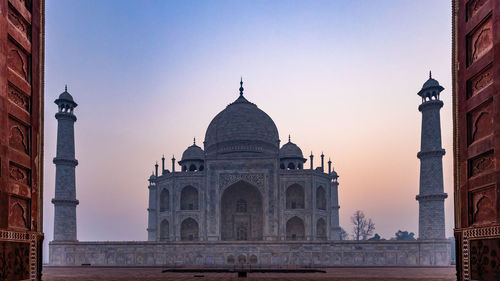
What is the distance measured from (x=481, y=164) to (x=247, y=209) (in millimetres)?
32072

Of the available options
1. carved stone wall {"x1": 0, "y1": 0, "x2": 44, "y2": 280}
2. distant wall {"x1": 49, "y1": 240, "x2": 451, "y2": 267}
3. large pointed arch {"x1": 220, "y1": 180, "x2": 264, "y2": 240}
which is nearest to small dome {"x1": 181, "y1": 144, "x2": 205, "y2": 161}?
large pointed arch {"x1": 220, "y1": 180, "x2": 264, "y2": 240}

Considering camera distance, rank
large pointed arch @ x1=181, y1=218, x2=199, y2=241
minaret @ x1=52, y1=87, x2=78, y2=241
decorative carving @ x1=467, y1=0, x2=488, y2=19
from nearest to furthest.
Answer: decorative carving @ x1=467, y1=0, x2=488, y2=19 → minaret @ x1=52, y1=87, x2=78, y2=241 → large pointed arch @ x1=181, y1=218, x2=199, y2=241

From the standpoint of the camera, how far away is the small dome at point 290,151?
41.4m

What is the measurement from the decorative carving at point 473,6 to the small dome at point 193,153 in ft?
114

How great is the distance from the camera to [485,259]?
6.81 meters

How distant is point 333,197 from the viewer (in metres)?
46.9

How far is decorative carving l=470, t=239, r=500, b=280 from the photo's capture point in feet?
21.2

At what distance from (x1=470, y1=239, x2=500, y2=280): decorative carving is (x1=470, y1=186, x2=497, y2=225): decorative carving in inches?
11.2

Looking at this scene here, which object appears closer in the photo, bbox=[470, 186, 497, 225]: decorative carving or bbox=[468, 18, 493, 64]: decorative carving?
bbox=[470, 186, 497, 225]: decorative carving

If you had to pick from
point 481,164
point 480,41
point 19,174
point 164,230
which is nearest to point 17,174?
point 19,174

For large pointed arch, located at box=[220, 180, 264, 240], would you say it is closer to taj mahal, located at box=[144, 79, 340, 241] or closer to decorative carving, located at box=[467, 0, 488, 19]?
taj mahal, located at box=[144, 79, 340, 241]

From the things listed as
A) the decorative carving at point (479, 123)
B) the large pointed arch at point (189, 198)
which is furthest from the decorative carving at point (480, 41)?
the large pointed arch at point (189, 198)

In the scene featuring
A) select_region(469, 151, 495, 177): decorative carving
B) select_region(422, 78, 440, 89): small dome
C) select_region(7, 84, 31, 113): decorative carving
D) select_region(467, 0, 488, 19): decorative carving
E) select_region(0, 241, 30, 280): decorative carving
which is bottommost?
select_region(0, 241, 30, 280): decorative carving

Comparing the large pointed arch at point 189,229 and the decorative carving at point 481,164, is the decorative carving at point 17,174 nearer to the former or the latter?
the decorative carving at point 481,164
